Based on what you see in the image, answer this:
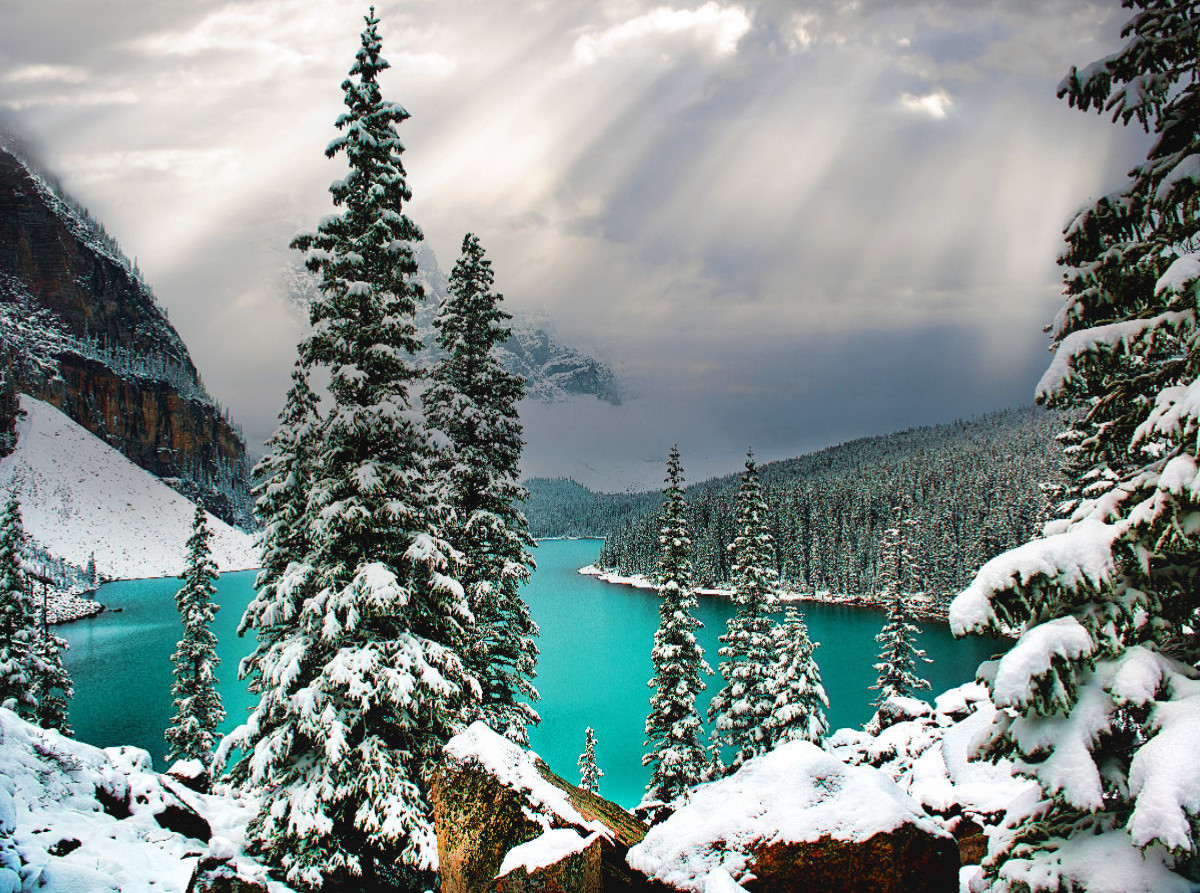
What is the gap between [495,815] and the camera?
22.1 ft

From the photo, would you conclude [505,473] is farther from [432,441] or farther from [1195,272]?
[1195,272]

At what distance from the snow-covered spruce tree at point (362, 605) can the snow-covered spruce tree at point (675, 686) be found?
13.7 metres

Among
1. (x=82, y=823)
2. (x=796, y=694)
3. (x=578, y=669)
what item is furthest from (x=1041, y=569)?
(x=578, y=669)

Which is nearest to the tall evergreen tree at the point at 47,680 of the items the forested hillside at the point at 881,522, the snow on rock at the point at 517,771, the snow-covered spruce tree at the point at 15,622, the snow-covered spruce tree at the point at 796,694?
the snow-covered spruce tree at the point at 15,622

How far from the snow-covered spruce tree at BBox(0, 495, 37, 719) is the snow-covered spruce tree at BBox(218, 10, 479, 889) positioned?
15990 millimetres

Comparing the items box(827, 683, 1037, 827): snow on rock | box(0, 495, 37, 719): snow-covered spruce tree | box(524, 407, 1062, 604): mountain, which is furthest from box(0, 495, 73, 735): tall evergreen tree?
box(524, 407, 1062, 604): mountain

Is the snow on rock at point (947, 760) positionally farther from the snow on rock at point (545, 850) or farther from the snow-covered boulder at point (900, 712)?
the snow on rock at point (545, 850)

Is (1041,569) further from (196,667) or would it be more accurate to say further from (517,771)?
(196,667)

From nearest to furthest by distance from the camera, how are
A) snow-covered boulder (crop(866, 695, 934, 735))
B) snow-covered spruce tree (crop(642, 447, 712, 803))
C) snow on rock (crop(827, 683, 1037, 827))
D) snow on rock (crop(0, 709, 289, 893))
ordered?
snow on rock (crop(0, 709, 289, 893)) < snow on rock (crop(827, 683, 1037, 827)) < snow-covered boulder (crop(866, 695, 934, 735)) < snow-covered spruce tree (crop(642, 447, 712, 803))

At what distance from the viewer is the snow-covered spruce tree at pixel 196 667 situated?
27500 millimetres

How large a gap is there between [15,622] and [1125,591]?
33585mm

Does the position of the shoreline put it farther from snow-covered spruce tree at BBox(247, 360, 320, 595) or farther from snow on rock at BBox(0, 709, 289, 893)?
snow on rock at BBox(0, 709, 289, 893)

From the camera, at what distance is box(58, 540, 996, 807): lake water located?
141 ft

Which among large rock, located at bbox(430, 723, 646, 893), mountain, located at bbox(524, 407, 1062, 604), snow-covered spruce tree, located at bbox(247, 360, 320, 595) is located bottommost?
mountain, located at bbox(524, 407, 1062, 604)
